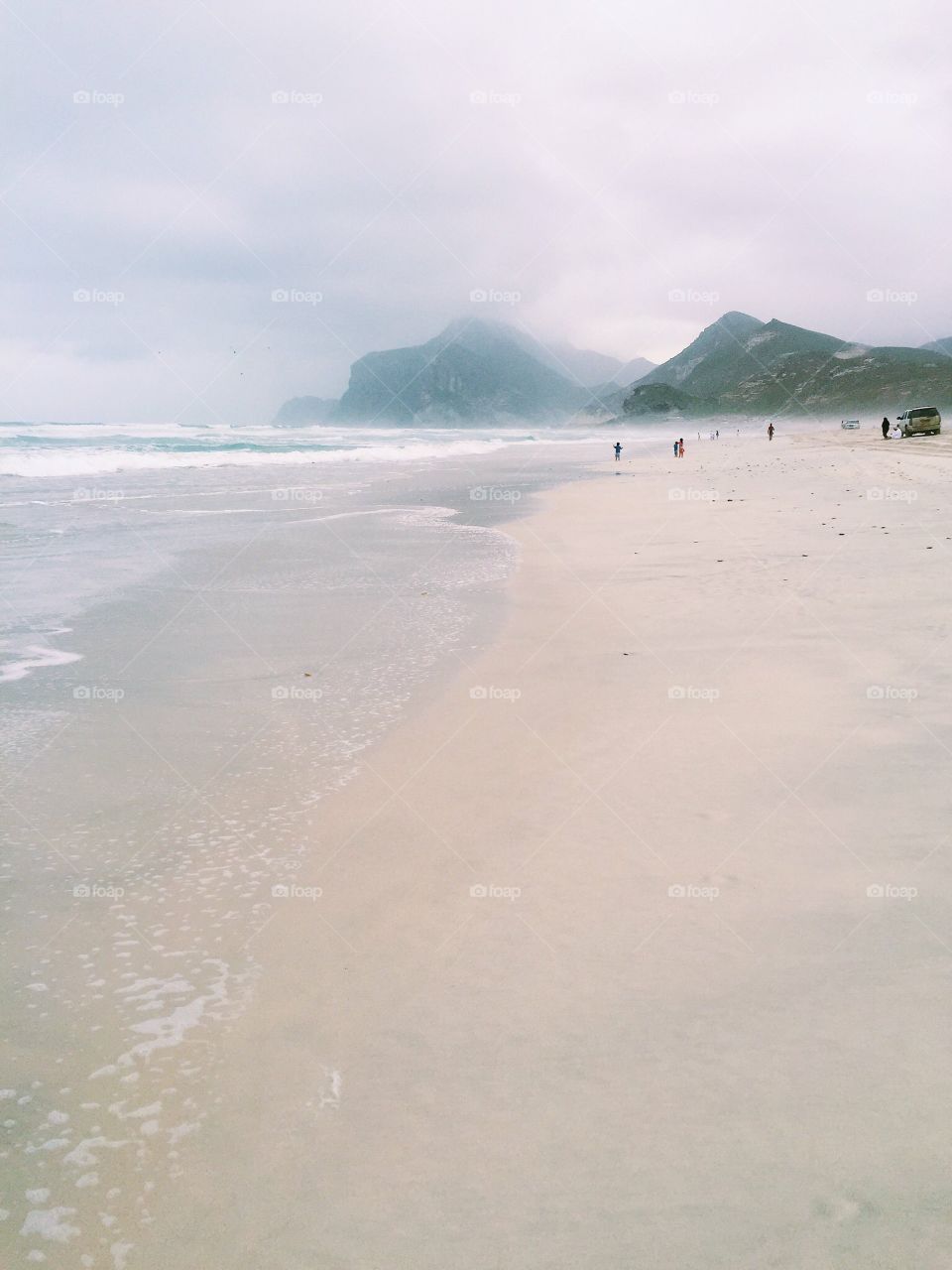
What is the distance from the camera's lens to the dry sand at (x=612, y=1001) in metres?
2.60

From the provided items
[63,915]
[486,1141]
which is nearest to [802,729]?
[486,1141]

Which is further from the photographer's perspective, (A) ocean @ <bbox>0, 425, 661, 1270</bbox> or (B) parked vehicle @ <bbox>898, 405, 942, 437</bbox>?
(B) parked vehicle @ <bbox>898, 405, 942, 437</bbox>

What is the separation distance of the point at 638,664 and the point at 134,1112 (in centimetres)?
630

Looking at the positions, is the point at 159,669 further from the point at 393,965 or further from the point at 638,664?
the point at 393,965

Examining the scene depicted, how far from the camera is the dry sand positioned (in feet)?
8.54

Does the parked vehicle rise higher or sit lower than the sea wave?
higher

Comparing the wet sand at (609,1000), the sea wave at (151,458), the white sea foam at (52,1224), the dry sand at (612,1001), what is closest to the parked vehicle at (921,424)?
the sea wave at (151,458)

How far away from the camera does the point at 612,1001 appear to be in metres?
3.57

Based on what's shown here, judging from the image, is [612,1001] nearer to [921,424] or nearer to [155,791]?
[155,791]

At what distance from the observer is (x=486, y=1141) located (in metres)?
2.87

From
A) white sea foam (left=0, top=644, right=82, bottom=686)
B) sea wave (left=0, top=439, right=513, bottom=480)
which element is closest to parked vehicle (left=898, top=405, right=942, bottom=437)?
sea wave (left=0, top=439, right=513, bottom=480)

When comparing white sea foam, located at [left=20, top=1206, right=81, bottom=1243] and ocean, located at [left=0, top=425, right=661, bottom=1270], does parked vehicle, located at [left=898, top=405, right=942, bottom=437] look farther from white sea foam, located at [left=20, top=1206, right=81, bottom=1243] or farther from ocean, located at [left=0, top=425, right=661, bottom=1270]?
white sea foam, located at [left=20, top=1206, right=81, bottom=1243]

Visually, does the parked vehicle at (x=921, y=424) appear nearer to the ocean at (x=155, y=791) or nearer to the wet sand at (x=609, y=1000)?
the ocean at (x=155, y=791)

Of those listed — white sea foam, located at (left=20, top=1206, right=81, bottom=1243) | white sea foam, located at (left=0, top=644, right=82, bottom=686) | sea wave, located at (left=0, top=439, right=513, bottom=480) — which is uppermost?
sea wave, located at (left=0, top=439, right=513, bottom=480)
